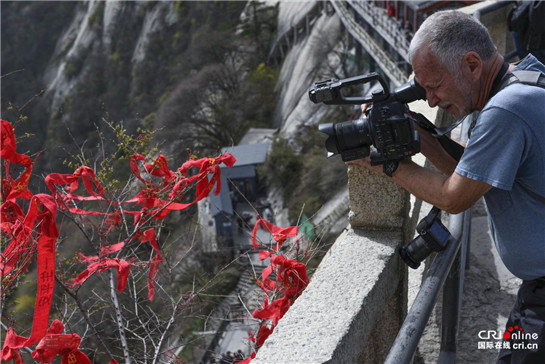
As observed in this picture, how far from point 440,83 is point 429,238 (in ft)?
1.73

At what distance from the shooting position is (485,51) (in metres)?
1.77

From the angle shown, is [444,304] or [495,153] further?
[444,304]

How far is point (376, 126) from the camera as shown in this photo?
1881 millimetres

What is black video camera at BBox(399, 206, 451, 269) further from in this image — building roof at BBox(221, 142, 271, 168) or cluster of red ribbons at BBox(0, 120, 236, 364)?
building roof at BBox(221, 142, 271, 168)

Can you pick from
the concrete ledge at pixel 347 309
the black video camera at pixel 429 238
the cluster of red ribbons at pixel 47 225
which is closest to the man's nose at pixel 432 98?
the black video camera at pixel 429 238

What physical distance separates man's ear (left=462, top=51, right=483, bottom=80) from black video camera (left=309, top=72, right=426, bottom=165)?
0.23 m

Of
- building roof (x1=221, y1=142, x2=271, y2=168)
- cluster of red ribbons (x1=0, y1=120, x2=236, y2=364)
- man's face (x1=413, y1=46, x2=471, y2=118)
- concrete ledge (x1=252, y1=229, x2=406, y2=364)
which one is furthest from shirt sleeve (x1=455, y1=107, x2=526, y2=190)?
building roof (x1=221, y1=142, x2=271, y2=168)

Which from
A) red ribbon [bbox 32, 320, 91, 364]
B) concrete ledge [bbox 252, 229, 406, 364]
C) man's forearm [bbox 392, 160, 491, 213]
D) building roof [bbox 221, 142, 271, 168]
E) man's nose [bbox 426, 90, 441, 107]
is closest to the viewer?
concrete ledge [bbox 252, 229, 406, 364]

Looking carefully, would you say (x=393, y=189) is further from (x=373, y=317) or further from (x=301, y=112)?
(x=301, y=112)

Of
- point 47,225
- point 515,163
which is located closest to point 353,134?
point 515,163

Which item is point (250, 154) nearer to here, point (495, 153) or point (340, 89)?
point (340, 89)

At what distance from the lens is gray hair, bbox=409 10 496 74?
67.8 inches

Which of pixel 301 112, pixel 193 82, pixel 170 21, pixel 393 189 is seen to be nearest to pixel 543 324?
pixel 393 189

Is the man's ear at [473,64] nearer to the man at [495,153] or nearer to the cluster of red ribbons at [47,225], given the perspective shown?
the man at [495,153]
